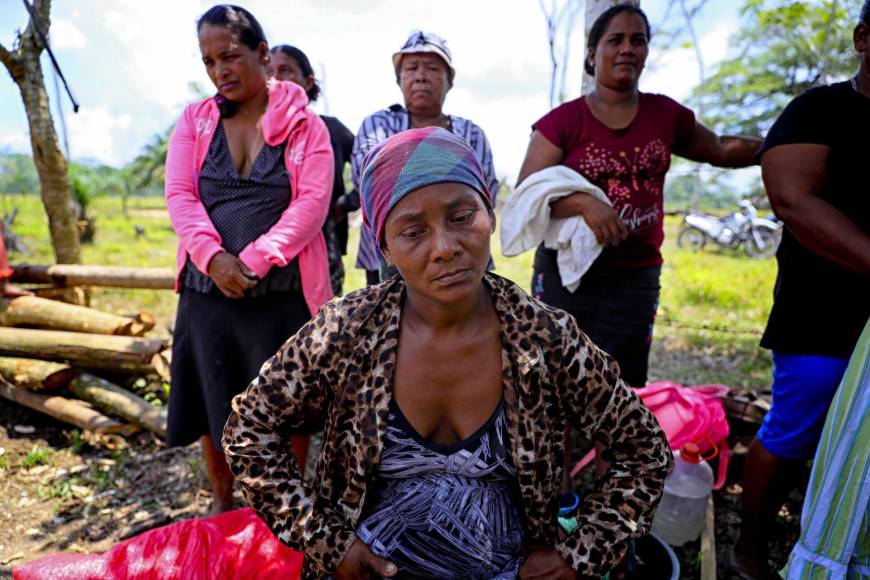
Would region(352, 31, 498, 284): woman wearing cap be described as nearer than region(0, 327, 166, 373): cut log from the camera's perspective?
Yes

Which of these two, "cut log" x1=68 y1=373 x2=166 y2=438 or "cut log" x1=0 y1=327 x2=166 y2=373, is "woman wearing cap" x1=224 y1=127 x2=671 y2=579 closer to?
"cut log" x1=68 y1=373 x2=166 y2=438

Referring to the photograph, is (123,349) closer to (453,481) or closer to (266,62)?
(266,62)

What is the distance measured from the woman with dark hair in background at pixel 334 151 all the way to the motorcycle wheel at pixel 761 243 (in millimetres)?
16359

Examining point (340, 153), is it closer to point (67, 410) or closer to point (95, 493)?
point (95, 493)

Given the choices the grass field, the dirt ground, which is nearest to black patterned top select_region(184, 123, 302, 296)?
the dirt ground

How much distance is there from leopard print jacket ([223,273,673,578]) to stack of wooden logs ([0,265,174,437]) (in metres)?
2.53

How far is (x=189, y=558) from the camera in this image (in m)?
2.01

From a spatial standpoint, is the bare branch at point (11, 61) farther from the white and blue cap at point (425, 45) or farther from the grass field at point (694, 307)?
the white and blue cap at point (425, 45)

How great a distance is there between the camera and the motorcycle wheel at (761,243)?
16.5 metres

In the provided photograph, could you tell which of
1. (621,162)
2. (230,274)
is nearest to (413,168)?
(230,274)

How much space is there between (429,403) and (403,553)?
40 centimetres

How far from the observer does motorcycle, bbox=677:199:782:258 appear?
16641 millimetres

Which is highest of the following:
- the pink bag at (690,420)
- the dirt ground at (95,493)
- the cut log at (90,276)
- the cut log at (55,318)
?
the cut log at (90,276)

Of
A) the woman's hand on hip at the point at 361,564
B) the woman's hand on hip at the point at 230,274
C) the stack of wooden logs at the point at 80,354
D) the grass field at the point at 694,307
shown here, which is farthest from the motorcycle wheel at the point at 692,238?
the woman's hand on hip at the point at 361,564
